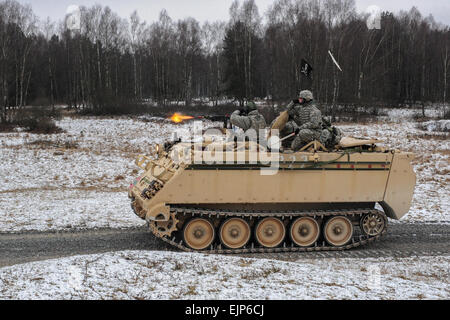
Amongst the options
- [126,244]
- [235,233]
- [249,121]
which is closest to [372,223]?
[235,233]

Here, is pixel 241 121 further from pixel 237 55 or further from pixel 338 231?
pixel 237 55

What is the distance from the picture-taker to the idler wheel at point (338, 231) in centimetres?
907

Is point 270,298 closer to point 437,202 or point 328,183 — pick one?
point 328,183

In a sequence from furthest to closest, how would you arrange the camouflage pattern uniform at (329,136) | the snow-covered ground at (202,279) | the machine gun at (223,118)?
the machine gun at (223,118) → the camouflage pattern uniform at (329,136) → the snow-covered ground at (202,279)

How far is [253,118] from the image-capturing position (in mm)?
9586

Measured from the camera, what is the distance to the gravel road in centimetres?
864

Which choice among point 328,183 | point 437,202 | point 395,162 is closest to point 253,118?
point 328,183

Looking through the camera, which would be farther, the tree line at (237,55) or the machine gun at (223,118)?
the tree line at (237,55)

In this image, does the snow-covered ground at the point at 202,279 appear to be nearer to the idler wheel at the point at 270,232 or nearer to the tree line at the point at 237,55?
the idler wheel at the point at 270,232

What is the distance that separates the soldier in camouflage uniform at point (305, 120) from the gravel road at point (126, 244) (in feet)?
7.52

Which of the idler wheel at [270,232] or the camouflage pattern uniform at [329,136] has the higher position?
the camouflage pattern uniform at [329,136]

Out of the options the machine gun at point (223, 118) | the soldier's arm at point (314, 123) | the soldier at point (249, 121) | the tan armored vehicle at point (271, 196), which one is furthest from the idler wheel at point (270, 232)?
the machine gun at point (223, 118)

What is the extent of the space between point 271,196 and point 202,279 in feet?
8.93
